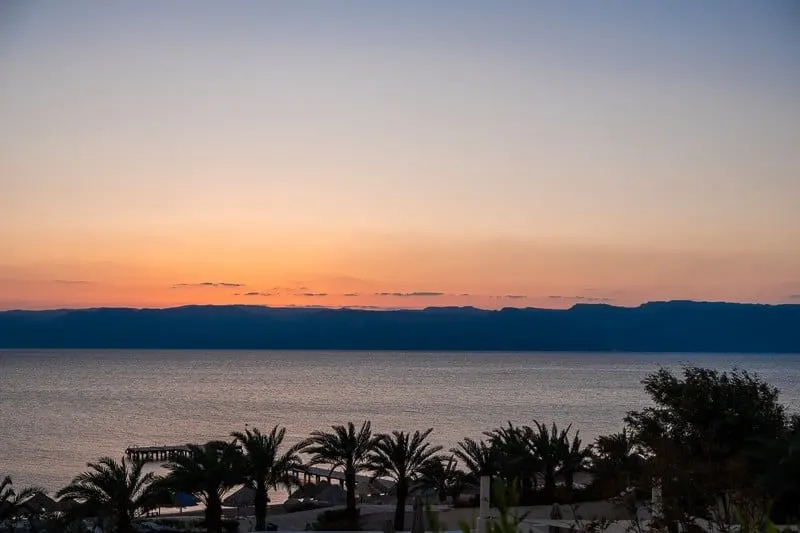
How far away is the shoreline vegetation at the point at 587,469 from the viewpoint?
15641 mm

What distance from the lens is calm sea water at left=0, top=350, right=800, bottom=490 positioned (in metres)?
73.1

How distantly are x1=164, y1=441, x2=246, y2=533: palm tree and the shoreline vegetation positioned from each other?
0.03 meters

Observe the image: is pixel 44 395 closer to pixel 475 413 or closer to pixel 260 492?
pixel 475 413

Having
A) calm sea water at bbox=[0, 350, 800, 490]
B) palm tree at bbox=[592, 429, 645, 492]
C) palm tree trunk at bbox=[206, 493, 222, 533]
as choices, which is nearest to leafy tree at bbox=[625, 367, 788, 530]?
palm tree at bbox=[592, 429, 645, 492]

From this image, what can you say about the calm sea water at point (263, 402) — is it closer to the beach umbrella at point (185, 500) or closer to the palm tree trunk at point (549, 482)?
the beach umbrella at point (185, 500)

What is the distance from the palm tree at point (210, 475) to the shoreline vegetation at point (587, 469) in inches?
1.0

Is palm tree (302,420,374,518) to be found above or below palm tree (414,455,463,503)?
above

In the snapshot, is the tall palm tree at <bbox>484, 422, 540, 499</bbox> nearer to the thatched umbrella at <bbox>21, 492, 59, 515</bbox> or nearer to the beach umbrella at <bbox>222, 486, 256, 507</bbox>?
the thatched umbrella at <bbox>21, 492, 59, 515</bbox>

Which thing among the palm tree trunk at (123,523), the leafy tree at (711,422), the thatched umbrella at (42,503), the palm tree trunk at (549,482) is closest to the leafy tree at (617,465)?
the leafy tree at (711,422)

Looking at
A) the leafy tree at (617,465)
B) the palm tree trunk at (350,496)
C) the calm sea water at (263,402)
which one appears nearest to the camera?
the leafy tree at (617,465)

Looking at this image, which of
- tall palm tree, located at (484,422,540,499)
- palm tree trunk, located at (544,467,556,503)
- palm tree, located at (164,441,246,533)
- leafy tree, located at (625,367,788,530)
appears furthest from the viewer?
palm tree trunk, located at (544,467,556,503)

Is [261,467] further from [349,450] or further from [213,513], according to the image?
[349,450]

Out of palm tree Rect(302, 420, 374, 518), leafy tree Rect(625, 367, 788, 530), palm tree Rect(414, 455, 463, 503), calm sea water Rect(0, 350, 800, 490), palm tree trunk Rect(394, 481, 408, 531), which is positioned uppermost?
leafy tree Rect(625, 367, 788, 530)

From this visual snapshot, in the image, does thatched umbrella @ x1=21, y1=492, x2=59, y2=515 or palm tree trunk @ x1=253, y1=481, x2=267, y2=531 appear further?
thatched umbrella @ x1=21, y1=492, x2=59, y2=515
